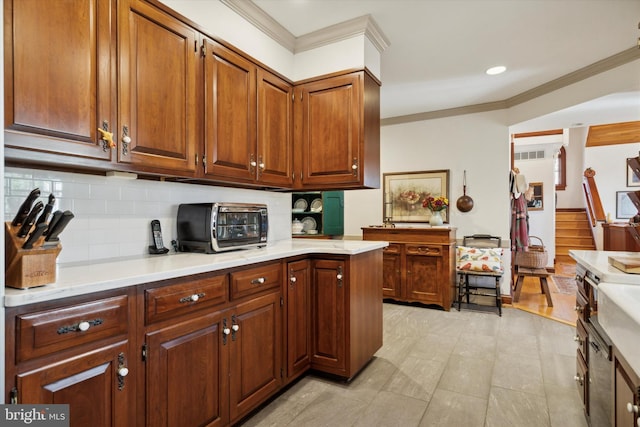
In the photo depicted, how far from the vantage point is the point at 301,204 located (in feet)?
18.8

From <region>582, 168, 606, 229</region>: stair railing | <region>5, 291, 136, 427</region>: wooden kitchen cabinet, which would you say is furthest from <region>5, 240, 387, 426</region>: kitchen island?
<region>582, 168, 606, 229</region>: stair railing

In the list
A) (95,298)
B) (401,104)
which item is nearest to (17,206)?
(95,298)

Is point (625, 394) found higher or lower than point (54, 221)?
lower

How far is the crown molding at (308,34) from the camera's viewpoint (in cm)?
234

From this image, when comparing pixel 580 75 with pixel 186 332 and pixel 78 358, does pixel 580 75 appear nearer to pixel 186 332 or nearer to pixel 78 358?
pixel 186 332

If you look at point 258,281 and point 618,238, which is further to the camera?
point 618,238

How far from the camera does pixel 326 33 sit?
2.65m

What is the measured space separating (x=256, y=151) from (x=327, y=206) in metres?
3.24

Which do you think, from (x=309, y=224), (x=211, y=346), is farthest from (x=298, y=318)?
(x=309, y=224)

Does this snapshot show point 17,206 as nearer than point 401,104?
Yes

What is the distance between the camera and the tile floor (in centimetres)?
191

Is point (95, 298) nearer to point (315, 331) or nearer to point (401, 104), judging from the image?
point (315, 331)

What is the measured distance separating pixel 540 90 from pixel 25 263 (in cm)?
477

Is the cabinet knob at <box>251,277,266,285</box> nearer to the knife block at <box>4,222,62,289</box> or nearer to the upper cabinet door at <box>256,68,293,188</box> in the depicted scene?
the upper cabinet door at <box>256,68,293,188</box>
